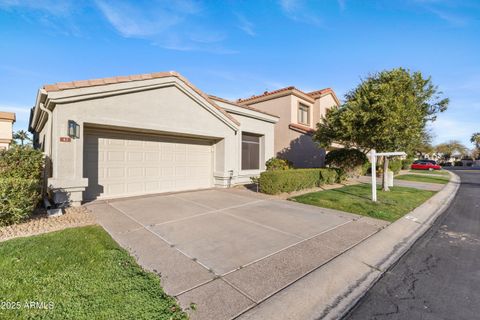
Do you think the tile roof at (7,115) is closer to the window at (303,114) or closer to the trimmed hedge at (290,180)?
the trimmed hedge at (290,180)

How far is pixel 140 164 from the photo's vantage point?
8.66m

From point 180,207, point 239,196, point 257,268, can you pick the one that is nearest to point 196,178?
point 239,196

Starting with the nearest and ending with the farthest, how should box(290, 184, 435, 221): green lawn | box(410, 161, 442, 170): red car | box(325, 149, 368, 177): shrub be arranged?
box(290, 184, 435, 221): green lawn, box(325, 149, 368, 177): shrub, box(410, 161, 442, 170): red car

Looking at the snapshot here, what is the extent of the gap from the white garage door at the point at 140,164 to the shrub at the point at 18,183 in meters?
1.41

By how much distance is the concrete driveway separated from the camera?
9.62ft

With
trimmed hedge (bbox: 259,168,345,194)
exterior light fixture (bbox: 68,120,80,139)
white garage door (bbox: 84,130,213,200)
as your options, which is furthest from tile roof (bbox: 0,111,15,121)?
trimmed hedge (bbox: 259,168,345,194)

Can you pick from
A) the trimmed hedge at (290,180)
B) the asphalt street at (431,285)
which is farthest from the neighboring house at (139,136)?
the asphalt street at (431,285)

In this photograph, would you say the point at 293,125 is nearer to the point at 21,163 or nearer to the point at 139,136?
the point at 139,136

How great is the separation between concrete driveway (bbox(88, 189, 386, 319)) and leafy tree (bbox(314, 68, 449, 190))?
5325 mm

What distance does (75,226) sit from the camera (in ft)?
16.5

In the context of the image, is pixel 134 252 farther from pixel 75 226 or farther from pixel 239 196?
pixel 239 196

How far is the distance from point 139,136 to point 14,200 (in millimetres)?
4328

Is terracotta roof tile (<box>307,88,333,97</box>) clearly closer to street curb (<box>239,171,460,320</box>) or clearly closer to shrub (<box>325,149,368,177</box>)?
shrub (<box>325,149,368,177</box>)

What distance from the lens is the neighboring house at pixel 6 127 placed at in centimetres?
1591
